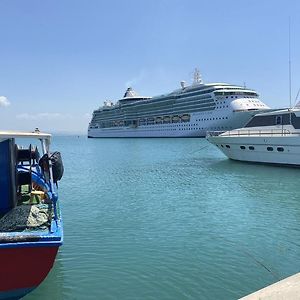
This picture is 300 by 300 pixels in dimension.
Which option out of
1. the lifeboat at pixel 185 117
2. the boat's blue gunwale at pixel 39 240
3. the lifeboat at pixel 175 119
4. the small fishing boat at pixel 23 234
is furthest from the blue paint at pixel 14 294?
the lifeboat at pixel 175 119

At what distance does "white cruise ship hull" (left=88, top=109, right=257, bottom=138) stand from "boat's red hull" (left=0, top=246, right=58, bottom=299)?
7653 cm

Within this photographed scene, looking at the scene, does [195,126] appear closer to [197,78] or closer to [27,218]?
[197,78]

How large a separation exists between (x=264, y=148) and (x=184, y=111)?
211 feet

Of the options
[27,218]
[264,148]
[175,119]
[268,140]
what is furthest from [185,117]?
[27,218]

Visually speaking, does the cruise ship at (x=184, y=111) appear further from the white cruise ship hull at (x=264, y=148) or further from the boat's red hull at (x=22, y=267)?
the boat's red hull at (x=22, y=267)

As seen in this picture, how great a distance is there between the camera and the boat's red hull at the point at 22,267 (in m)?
5.78

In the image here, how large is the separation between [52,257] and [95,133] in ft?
388

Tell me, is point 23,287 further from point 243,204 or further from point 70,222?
point 243,204

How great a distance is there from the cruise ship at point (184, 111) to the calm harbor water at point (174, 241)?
210 feet

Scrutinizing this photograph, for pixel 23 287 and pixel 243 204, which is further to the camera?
pixel 243 204

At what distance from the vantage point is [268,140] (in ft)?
89.5

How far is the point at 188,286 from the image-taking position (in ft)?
24.0

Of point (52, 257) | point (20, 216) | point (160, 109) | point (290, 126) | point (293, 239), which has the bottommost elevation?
point (293, 239)

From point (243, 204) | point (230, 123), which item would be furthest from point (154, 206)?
point (230, 123)
